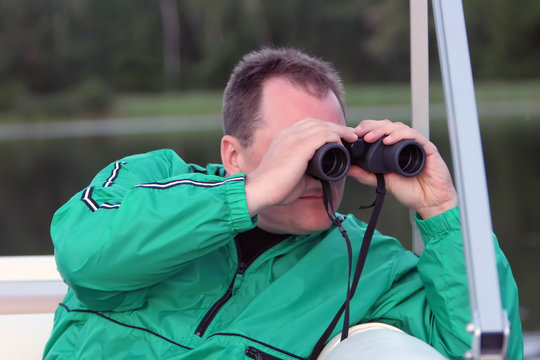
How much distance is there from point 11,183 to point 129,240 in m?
13.2

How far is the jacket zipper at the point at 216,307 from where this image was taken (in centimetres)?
145

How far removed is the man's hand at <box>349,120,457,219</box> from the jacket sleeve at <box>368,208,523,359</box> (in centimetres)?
3

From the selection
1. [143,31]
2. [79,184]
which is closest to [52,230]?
[79,184]

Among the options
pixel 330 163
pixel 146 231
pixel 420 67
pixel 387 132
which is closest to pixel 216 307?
pixel 146 231

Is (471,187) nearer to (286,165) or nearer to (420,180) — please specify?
(286,165)

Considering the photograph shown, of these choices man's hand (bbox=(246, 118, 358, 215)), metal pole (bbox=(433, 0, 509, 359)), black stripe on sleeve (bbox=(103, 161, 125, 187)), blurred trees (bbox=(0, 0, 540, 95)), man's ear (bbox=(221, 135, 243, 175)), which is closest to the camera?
metal pole (bbox=(433, 0, 509, 359))

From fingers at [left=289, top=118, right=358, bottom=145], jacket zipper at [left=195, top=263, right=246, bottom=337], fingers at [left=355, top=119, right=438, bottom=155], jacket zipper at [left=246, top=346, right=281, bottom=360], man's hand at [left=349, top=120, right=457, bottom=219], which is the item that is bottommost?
jacket zipper at [left=246, top=346, right=281, bottom=360]

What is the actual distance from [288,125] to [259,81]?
0.50 ft

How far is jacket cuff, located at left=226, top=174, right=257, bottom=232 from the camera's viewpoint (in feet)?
4.18

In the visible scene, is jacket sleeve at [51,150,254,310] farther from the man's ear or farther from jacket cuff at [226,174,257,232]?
the man's ear

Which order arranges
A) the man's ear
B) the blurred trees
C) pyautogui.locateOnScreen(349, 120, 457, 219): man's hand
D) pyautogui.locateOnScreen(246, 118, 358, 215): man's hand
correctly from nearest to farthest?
pyautogui.locateOnScreen(246, 118, 358, 215): man's hand, pyautogui.locateOnScreen(349, 120, 457, 219): man's hand, the man's ear, the blurred trees

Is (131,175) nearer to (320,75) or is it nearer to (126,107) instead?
(320,75)

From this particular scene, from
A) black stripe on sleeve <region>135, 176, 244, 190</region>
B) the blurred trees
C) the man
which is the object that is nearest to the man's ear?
the man

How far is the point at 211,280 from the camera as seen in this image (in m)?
1.50
